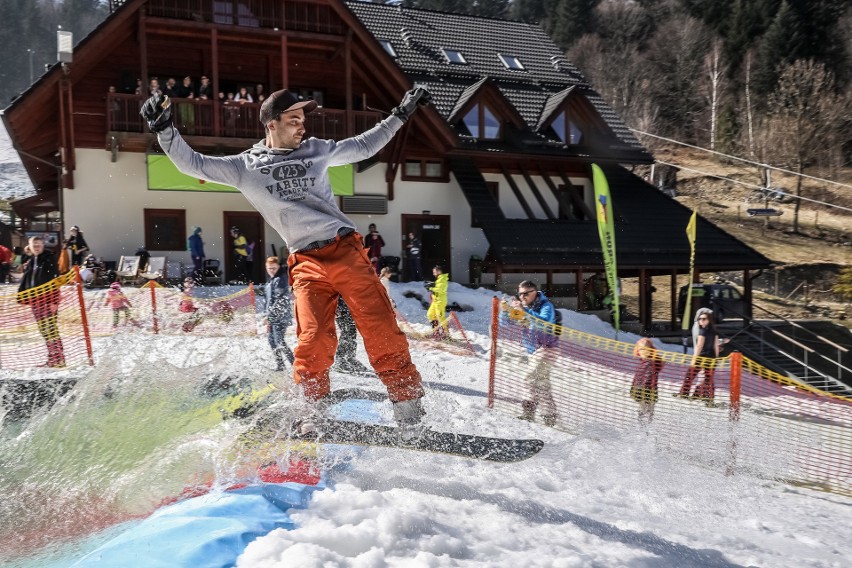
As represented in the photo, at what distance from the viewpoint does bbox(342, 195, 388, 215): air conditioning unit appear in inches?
736

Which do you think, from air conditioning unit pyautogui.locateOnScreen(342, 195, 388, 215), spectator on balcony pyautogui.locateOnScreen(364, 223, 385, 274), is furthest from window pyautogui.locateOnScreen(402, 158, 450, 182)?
spectator on balcony pyautogui.locateOnScreen(364, 223, 385, 274)

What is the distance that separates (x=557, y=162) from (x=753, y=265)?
19.8 ft

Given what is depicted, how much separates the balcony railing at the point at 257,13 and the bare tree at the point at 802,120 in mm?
24808

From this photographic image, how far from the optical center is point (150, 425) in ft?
17.5

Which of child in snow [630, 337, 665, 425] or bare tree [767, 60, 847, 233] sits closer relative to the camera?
child in snow [630, 337, 665, 425]

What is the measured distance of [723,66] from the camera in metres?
45.4

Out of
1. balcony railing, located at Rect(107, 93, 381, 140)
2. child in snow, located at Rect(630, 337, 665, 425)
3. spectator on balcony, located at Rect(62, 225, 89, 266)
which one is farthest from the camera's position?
balcony railing, located at Rect(107, 93, 381, 140)

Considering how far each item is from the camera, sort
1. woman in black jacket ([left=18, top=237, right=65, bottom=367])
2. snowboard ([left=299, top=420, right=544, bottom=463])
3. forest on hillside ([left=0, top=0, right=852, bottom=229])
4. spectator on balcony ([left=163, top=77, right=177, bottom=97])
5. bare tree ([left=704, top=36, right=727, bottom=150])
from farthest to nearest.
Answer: bare tree ([left=704, top=36, right=727, bottom=150]) < forest on hillside ([left=0, top=0, right=852, bottom=229]) < spectator on balcony ([left=163, top=77, right=177, bottom=97]) < woman in black jacket ([left=18, top=237, right=65, bottom=367]) < snowboard ([left=299, top=420, right=544, bottom=463])

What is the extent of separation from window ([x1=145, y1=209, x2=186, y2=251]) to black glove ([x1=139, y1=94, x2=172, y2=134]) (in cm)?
1410

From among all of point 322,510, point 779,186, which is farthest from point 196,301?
point 779,186

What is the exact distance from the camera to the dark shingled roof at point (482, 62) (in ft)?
70.1

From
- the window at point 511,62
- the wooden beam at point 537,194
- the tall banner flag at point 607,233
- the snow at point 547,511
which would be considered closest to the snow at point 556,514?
the snow at point 547,511

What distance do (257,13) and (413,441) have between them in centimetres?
1512

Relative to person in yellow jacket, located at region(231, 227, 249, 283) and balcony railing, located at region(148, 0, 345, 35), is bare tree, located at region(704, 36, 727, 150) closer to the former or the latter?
balcony railing, located at region(148, 0, 345, 35)
